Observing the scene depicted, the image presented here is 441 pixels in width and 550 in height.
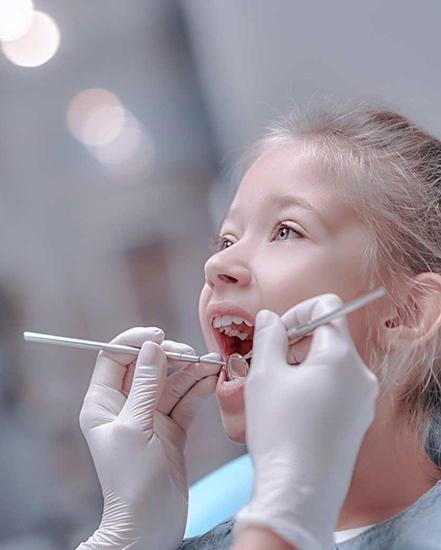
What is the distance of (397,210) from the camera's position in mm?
1093

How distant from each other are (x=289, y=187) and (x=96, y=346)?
17.9 inches

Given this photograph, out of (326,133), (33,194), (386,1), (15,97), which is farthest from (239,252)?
(15,97)

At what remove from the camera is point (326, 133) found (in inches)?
46.7

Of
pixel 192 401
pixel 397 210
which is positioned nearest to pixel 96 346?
pixel 192 401

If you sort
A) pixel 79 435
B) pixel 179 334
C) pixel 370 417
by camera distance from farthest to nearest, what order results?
pixel 179 334
pixel 79 435
pixel 370 417

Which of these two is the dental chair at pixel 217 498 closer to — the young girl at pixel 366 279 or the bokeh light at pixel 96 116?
the young girl at pixel 366 279

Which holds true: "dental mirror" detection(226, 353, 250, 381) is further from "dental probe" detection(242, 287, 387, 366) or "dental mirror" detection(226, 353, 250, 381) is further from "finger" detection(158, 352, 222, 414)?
"dental probe" detection(242, 287, 387, 366)

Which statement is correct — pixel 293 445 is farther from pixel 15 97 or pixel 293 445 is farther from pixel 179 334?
pixel 15 97

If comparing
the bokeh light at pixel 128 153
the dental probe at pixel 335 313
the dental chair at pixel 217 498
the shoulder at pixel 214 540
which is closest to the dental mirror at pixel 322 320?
the dental probe at pixel 335 313

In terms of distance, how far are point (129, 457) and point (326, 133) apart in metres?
0.71

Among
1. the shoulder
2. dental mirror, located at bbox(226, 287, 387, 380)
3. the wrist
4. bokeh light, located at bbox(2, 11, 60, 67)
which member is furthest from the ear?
bokeh light, located at bbox(2, 11, 60, 67)

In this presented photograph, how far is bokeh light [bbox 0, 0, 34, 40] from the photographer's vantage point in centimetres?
190

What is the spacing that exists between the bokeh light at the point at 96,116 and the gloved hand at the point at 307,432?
4.88 feet

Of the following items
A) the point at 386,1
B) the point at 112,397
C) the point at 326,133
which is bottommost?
the point at 112,397
